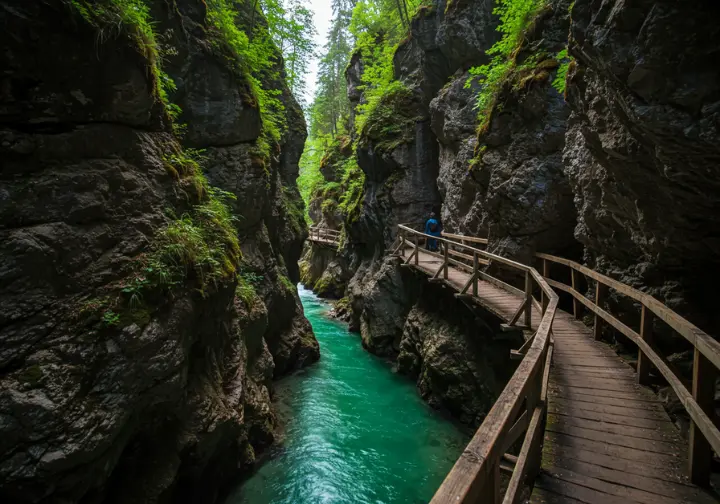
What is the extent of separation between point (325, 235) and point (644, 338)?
23.9m

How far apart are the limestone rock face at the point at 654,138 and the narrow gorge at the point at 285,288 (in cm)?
3

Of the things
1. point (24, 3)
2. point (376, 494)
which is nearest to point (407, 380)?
point (376, 494)

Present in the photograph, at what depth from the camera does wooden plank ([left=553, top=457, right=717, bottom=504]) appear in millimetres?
2826

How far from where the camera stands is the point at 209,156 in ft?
31.9

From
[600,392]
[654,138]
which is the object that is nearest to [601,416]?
[600,392]

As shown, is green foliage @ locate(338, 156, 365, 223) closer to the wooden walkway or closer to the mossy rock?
the mossy rock

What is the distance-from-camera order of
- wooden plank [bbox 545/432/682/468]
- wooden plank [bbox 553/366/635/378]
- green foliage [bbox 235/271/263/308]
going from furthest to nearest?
green foliage [bbox 235/271/263/308] → wooden plank [bbox 553/366/635/378] → wooden plank [bbox 545/432/682/468]

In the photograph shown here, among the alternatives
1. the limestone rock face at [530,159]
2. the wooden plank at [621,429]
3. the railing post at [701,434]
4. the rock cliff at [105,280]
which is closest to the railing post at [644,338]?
the wooden plank at [621,429]

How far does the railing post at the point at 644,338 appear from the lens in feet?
15.1

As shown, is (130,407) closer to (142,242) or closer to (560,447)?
(142,242)

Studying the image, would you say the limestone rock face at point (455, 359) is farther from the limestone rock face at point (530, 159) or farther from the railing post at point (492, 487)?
the railing post at point (492, 487)

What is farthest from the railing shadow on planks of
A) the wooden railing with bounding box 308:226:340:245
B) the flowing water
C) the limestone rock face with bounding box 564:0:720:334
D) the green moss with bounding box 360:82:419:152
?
the wooden railing with bounding box 308:226:340:245

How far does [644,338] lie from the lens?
4652mm

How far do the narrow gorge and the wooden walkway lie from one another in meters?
0.03
